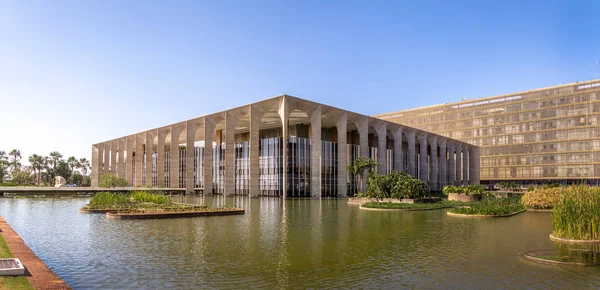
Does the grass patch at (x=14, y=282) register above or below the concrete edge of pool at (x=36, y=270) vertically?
above

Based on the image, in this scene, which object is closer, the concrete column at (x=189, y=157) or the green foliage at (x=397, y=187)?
the green foliage at (x=397, y=187)

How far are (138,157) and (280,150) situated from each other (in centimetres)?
4179

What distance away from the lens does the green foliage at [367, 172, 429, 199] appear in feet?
135

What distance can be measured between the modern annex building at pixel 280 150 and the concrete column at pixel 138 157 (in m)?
0.21

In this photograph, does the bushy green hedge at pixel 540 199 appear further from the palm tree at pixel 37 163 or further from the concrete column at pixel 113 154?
the palm tree at pixel 37 163

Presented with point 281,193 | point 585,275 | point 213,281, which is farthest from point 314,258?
point 281,193

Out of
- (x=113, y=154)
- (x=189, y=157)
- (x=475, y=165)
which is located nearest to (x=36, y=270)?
(x=189, y=157)

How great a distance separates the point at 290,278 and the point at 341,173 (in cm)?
5358

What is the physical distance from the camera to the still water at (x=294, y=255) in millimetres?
11109

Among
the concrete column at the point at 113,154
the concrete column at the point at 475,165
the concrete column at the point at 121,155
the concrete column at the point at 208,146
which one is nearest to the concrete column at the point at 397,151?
the concrete column at the point at 208,146

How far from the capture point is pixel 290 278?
11359 millimetres

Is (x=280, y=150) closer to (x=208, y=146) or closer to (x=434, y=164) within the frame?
(x=208, y=146)

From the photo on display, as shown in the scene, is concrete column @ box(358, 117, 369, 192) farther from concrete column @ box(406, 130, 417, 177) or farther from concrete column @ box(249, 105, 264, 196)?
concrete column @ box(249, 105, 264, 196)

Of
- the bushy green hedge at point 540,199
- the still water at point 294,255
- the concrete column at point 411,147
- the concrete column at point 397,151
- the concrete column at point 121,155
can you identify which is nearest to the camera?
the still water at point 294,255
